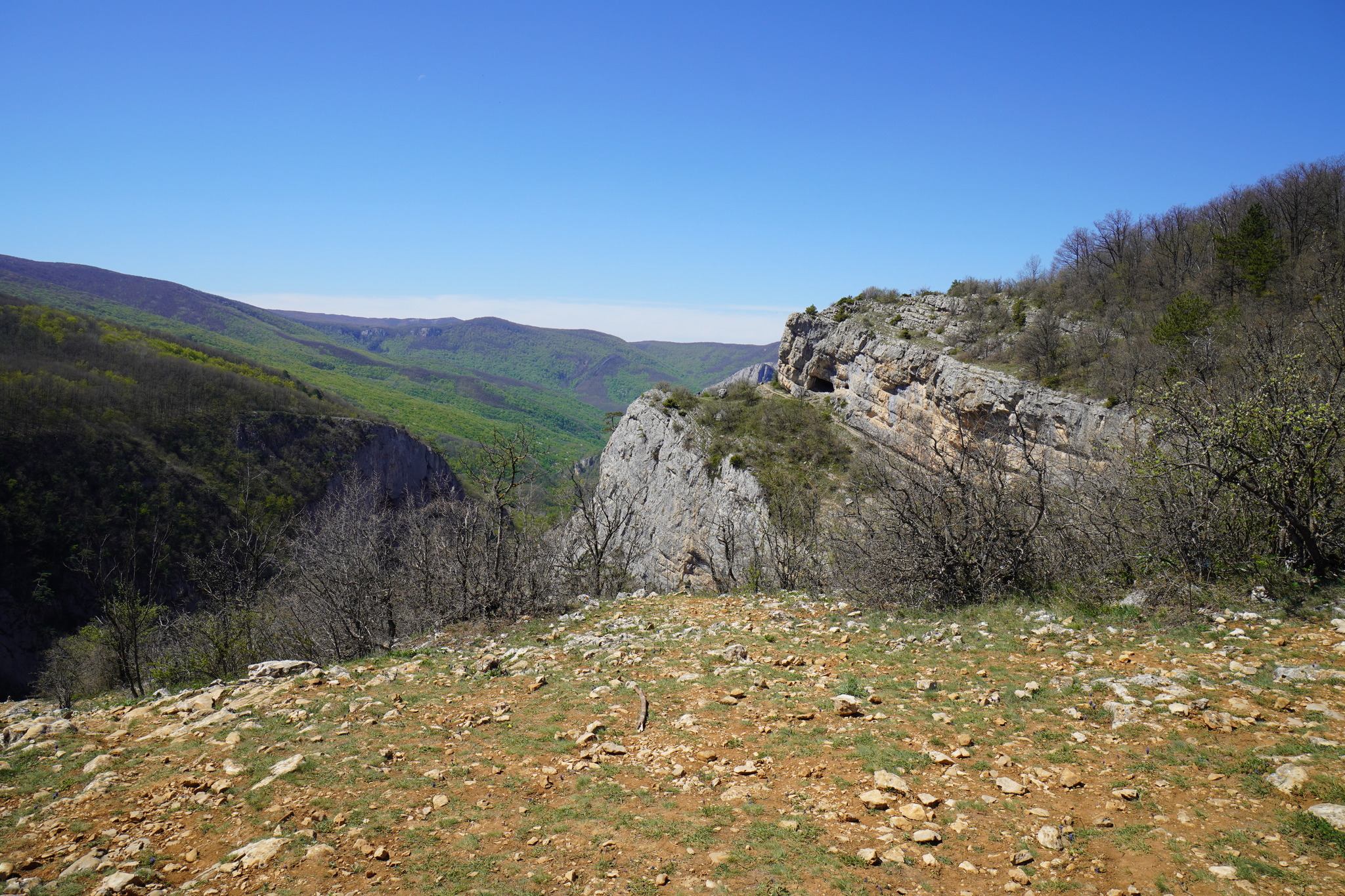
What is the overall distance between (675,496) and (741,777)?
3403 centimetres

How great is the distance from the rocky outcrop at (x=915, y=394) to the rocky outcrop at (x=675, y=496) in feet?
32.9

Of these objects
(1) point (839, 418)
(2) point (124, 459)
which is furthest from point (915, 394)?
(2) point (124, 459)

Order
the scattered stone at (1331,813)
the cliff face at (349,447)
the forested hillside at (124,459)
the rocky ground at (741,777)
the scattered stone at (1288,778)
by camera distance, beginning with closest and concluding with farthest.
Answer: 1. the scattered stone at (1331,813)
2. the rocky ground at (741,777)
3. the scattered stone at (1288,778)
4. the forested hillside at (124,459)
5. the cliff face at (349,447)

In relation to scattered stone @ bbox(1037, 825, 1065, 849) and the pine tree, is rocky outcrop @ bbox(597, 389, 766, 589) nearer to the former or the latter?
scattered stone @ bbox(1037, 825, 1065, 849)

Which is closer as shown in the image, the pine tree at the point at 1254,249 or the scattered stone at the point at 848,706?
the scattered stone at the point at 848,706

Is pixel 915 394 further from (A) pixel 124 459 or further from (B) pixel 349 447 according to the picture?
(B) pixel 349 447

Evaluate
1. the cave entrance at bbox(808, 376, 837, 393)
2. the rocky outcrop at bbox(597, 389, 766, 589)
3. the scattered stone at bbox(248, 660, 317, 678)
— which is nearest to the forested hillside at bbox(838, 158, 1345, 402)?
the cave entrance at bbox(808, 376, 837, 393)

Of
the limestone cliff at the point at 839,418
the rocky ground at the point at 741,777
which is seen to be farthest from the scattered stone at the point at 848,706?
the limestone cliff at the point at 839,418

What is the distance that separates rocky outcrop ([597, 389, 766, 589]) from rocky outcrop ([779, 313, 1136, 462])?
1002 centimetres

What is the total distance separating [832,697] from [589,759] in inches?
106

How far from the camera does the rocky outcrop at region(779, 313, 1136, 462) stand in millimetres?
27156

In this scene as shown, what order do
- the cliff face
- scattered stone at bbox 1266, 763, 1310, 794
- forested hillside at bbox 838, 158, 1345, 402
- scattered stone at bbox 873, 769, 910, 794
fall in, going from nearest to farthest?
scattered stone at bbox 1266, 763, 1310, 794 → scattered stone at bbox 873, 769, 910, 794 → forested hillside at bbox 838, 158, 1345, 402 → the cliff face

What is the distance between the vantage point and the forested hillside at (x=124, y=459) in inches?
1582

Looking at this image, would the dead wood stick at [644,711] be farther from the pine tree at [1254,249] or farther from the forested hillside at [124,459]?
the pine tree at [1254,249]
